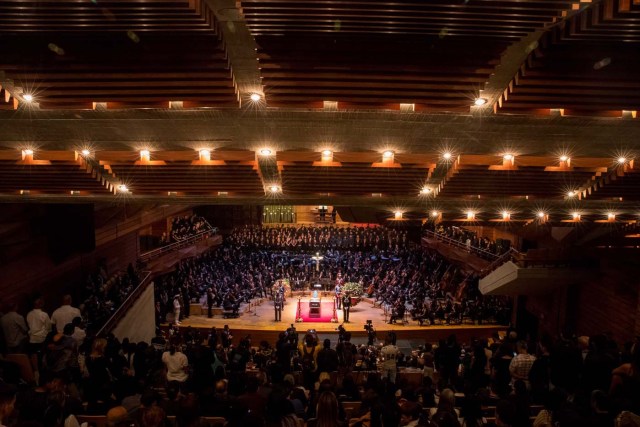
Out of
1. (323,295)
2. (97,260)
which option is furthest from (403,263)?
(97,260)

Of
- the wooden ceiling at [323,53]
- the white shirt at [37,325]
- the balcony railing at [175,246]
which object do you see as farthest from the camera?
the balcony railing at [175,246]

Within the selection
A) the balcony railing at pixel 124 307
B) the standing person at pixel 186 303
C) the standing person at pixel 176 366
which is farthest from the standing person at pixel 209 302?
the standing person at pixel 176 366

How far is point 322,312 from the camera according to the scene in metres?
19.3

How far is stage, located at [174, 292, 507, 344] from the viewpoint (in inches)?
664

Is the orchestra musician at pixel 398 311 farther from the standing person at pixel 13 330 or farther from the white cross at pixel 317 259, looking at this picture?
the standing person at pixel 13 330

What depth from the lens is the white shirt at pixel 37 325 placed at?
28.5 ft

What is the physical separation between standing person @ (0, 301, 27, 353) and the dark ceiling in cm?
225

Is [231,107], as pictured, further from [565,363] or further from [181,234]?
[181,234]

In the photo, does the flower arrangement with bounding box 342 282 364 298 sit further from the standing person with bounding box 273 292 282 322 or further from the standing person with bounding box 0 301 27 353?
the standing person with bounding box 0 301 27 353

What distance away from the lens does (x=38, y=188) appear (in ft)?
27.7

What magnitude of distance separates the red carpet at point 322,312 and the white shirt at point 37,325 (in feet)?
35.6

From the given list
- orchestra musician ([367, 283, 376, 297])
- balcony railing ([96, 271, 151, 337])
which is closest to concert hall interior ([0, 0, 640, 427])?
balcony railing ([96, 271, 151, 337])

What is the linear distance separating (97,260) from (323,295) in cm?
983

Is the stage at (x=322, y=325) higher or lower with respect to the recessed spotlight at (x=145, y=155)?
lower
